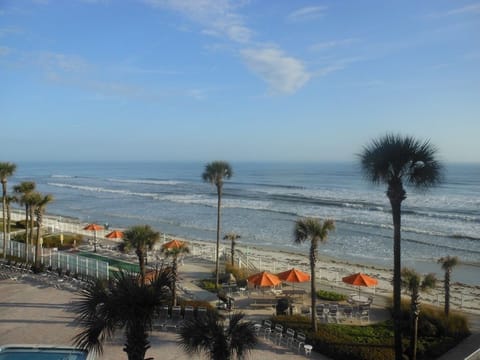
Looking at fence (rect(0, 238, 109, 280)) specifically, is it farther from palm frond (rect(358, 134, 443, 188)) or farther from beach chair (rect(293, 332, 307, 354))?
palm frond (rect(358, 134, 443, 188))

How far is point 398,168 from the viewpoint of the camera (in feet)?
31.7

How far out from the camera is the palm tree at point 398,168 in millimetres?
9523

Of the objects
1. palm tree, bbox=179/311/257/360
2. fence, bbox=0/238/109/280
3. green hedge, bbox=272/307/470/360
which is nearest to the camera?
palm tree, bbox=179/311/257/360

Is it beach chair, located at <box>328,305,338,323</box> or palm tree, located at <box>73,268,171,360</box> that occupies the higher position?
palm tree, located at <box>73,268,171,360</box>

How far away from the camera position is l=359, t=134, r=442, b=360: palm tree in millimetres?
9523

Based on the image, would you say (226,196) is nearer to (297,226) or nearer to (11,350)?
(297,226)

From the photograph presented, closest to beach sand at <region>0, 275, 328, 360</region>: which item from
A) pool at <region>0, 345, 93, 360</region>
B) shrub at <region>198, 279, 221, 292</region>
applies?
pool at <region>0, 345, 93, 360</region>

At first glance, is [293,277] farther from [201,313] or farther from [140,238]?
[140,238]

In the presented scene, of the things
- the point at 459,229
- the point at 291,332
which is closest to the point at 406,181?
the point at 291,332

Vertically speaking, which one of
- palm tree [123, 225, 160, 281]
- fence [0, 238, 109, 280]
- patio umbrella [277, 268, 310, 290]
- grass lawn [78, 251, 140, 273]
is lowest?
grass lawn [78, 251, 140, 273]

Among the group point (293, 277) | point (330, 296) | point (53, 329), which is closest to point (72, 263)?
point (53, 329)

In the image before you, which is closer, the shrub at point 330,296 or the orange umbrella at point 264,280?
the orange umbrella at point 264,280

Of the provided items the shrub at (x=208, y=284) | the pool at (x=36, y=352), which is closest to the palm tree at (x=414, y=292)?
the pool at (x=36, y=352)

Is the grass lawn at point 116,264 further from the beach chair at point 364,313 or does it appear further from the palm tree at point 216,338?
the palm tree at point 216,338
